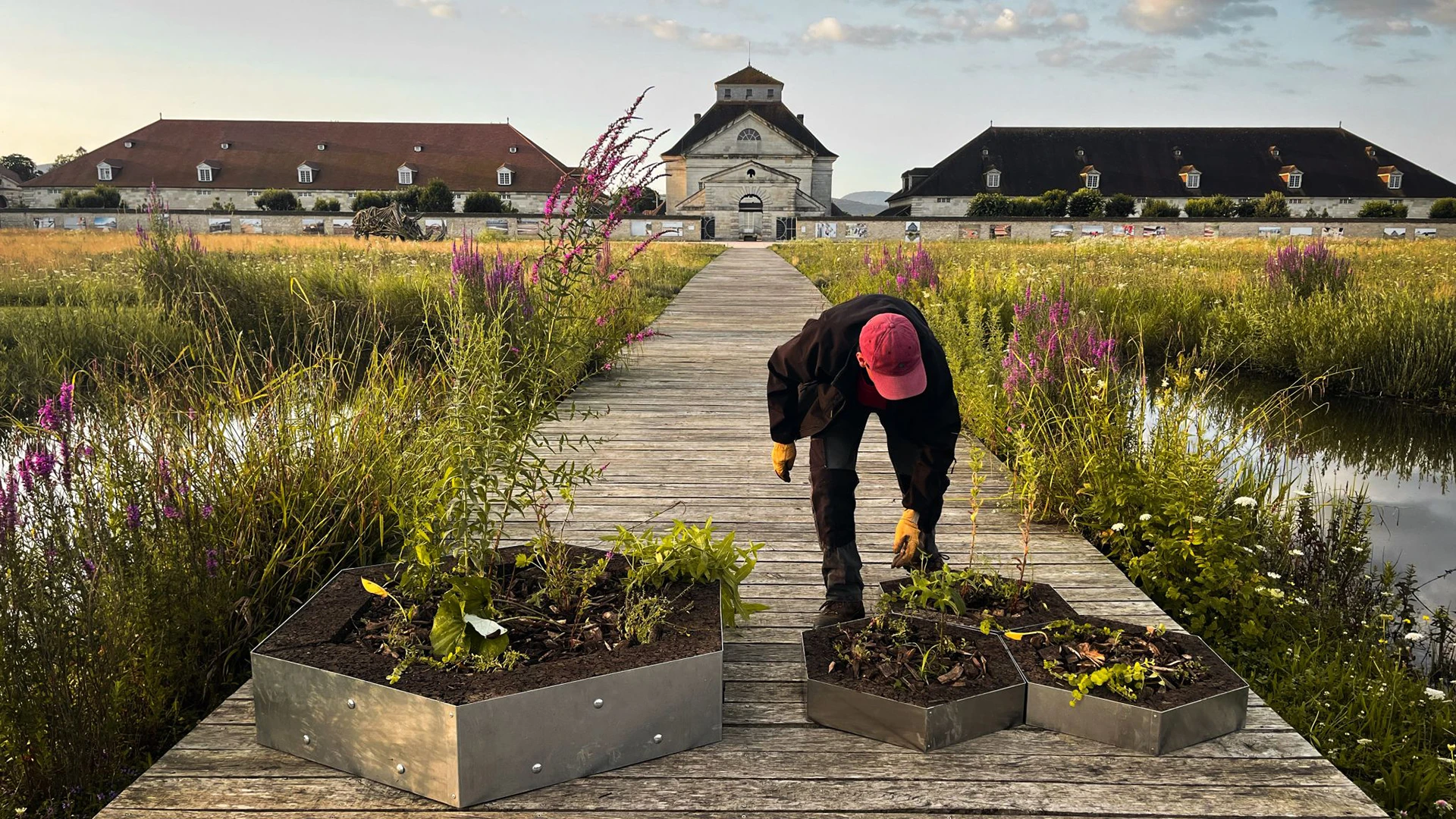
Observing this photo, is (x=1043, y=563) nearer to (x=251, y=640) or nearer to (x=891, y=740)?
(x=891, y=740)

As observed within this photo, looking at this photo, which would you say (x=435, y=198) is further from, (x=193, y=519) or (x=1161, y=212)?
(x=193, y=519)

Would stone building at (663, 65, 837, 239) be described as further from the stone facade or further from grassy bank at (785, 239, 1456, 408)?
grassy bank at (785, 239, 1456, 408)

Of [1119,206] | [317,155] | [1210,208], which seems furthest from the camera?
[317,155]

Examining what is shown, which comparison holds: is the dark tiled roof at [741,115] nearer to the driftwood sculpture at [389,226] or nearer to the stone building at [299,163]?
the stone building at [299,163]

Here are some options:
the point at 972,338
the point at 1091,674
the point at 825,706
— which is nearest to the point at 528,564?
the point at 825,706

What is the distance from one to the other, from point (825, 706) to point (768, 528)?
175cm

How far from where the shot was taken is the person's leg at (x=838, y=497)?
309cm

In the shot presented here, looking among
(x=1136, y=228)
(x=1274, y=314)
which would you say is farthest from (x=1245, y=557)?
(x=1136, y=228)

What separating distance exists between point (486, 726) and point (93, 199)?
64.2 m

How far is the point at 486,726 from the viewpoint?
2240 millimetres

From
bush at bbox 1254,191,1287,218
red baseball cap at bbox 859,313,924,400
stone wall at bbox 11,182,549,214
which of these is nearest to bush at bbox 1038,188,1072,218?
bush at bbox 1254,191,1287,218

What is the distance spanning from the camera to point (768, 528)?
170 inches

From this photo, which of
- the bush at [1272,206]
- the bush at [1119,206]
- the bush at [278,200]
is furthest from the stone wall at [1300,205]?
the bush at [278,200]

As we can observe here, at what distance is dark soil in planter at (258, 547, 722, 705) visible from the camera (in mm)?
2354
